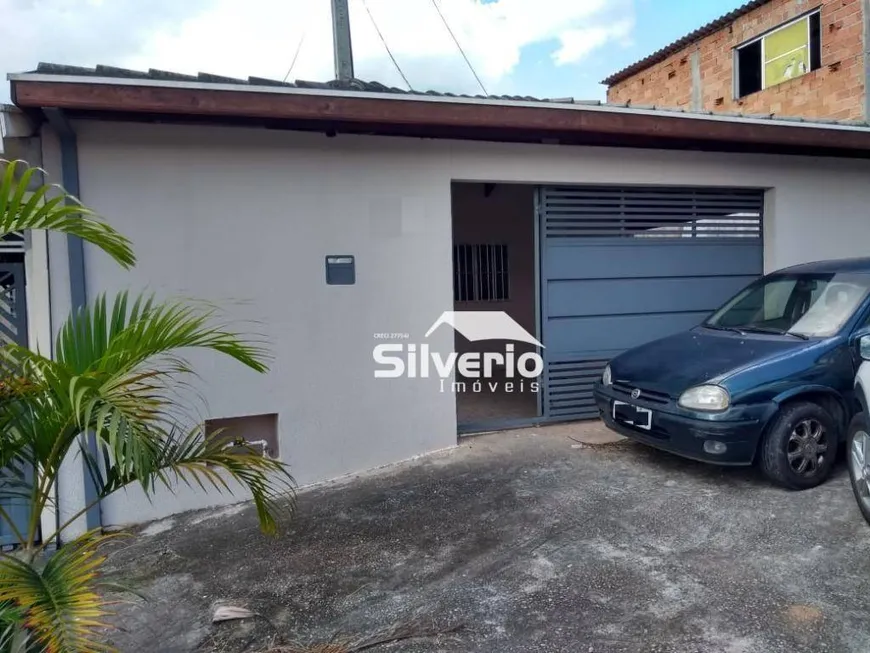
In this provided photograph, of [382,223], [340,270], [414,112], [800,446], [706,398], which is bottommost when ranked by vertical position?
[800,446]

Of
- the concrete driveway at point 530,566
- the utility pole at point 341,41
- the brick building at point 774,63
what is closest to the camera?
the concrete driveway at point 530,566

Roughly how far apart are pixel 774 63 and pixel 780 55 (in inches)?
7.1

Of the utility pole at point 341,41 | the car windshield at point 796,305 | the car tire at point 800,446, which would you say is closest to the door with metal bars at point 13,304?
the utility pole at point 341,41

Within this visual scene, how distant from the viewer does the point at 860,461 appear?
12.6ft

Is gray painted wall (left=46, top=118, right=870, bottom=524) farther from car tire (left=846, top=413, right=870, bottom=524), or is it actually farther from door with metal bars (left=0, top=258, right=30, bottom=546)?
car tire (left=846, top=413, right=870, bottom=524)

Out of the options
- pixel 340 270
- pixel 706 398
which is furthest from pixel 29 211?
pixel 706 398

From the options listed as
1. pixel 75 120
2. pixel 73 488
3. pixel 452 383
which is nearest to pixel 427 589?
pixel 452 383

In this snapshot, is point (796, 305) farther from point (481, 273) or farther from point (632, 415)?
point (481, 273)

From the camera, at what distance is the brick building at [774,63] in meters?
10.7

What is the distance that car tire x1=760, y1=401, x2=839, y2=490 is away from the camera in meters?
4.27

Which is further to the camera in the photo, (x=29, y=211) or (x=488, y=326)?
(x=488, y=326)

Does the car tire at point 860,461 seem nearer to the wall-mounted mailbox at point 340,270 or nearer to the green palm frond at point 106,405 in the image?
the green palm frond at point 106,405

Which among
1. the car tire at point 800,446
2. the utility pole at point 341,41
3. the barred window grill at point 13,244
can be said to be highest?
the utility pole at point 341,41

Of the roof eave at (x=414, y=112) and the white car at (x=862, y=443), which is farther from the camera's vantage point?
the roof eave at (x=414, y=112)
